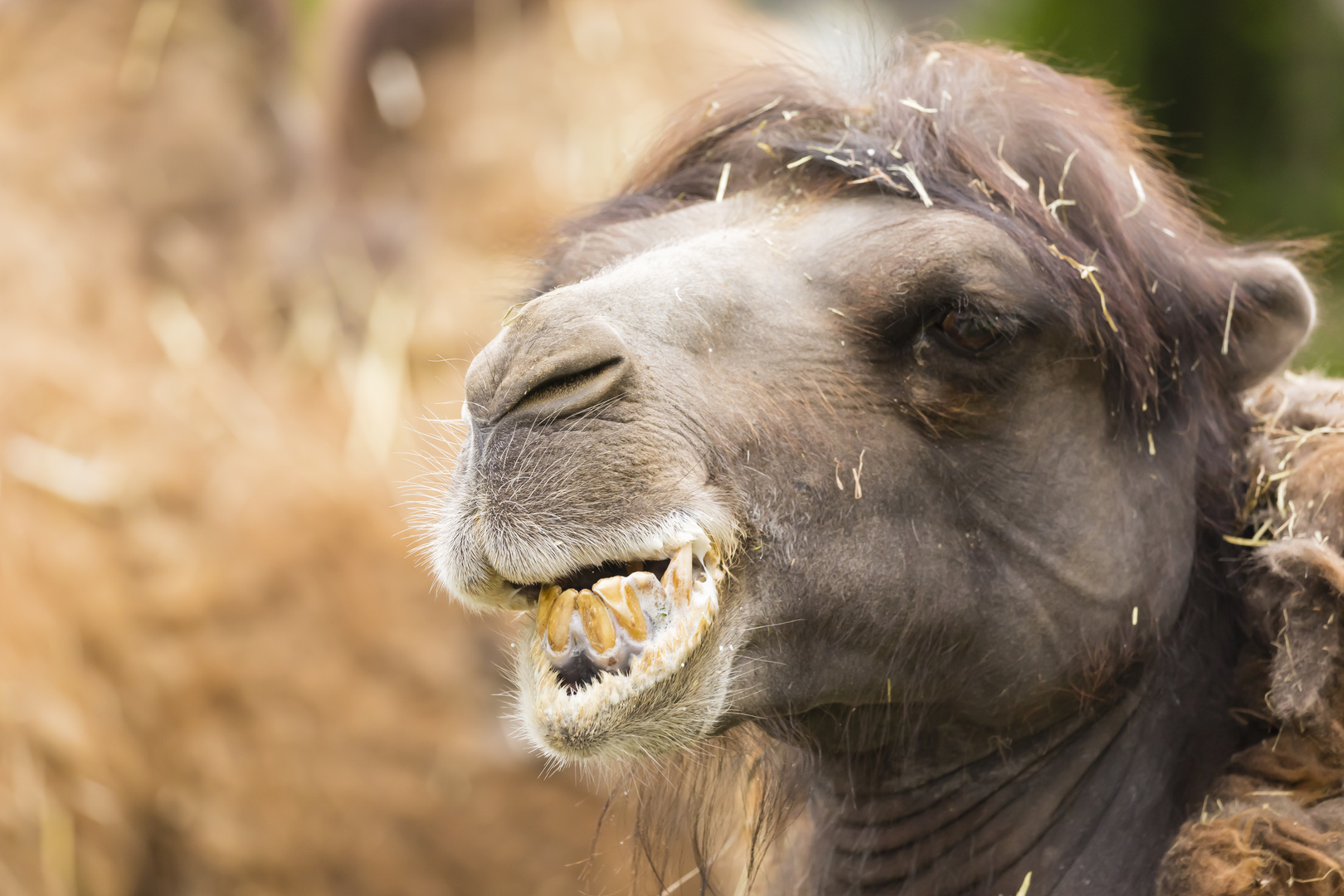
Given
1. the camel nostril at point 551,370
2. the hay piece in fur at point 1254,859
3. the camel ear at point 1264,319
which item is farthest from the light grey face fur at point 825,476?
the hay piece in fur at point 1254,859

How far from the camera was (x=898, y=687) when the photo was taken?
248cm

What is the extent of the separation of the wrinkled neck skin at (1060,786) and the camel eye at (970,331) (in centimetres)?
72

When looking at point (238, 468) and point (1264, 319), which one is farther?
point (238, 468)

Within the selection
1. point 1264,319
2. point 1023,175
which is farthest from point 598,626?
point 1264,319

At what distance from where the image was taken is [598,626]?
209 centimetres

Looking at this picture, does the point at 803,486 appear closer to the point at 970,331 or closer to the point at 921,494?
the point at 921,494

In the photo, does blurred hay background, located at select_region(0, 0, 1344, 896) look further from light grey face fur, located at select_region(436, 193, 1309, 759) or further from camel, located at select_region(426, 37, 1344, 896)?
light grey face fur, located at select_region(436, 193, 1309, 759)

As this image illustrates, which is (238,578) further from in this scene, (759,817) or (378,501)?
(759,817)

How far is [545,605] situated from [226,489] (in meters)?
3.64

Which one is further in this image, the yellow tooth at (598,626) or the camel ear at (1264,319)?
the camel ear at (1264,319)

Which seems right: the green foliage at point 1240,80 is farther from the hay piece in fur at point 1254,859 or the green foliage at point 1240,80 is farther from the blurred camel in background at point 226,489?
the hay piece in fur at point 1254,859

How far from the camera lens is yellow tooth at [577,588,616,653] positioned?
208cm

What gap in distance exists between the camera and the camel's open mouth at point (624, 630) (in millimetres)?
2062

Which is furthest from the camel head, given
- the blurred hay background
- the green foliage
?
the green foliage
